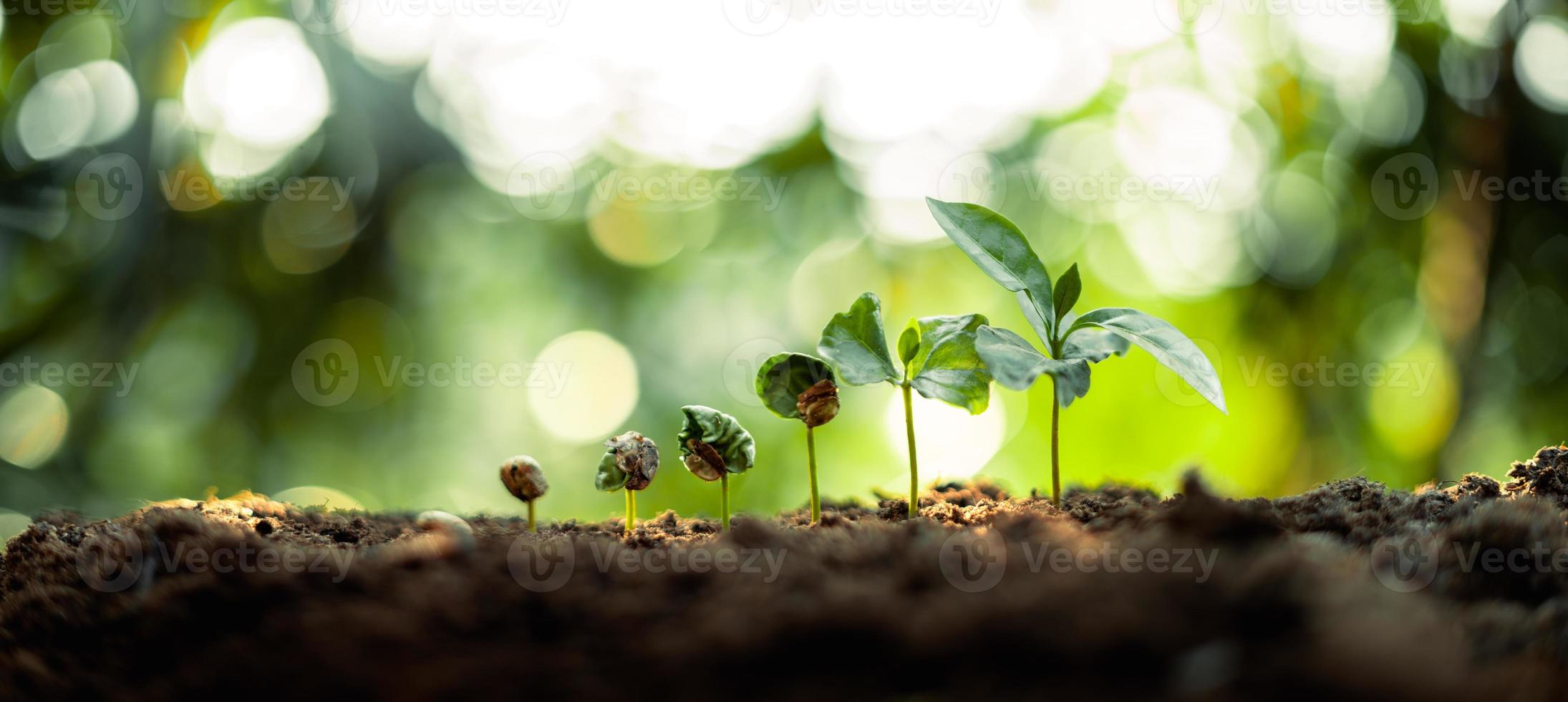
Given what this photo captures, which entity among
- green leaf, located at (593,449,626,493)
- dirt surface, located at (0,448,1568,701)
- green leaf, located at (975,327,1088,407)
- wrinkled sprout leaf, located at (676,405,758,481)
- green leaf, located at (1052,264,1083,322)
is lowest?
dirt surface, located at (0,448,1568,701)

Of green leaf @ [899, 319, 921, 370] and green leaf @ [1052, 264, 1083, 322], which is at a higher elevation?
green leaf @ [1052, 264, 1083, 322]

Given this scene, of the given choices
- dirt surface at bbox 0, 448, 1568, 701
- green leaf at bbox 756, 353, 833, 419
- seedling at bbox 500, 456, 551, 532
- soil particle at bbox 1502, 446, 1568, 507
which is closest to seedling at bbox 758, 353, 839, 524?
green leaf at bbox 756, 353, 833, 419

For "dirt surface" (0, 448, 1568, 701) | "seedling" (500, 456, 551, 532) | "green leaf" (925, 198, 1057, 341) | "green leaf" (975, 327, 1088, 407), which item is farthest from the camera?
"seedling" (500, 456, 551, 532)

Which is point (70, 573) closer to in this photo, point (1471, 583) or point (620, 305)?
point (1471, 583)

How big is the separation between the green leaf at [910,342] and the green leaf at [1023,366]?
0.29 feet

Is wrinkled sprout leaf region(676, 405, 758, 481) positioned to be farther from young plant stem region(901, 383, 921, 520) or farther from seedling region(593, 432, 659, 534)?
young plant stem region(901, 383, 921, 520)

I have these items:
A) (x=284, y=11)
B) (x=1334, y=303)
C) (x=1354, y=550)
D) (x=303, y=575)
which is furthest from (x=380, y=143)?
(x=1334, y=303)

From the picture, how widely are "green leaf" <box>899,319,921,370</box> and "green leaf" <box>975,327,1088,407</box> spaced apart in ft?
0.29

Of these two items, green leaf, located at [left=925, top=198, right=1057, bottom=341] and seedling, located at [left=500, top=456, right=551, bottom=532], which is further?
seedling, located at [left=500, top=456, right=551, bottom=532]

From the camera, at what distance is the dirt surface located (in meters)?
0.38

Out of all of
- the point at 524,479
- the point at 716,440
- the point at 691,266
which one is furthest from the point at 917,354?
the point at 691,266

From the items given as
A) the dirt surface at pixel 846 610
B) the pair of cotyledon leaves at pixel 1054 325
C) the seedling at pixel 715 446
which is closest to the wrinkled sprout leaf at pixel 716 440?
the seedling at pixel 715 446

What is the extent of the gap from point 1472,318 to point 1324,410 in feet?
1.98

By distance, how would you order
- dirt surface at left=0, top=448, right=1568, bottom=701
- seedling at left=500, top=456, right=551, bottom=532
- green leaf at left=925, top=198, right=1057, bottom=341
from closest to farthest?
dirt surface at left=0, top=448, right=1568, bottom=701 < green leaf at left=925, top=198, right=1057, bottom=341 < seedling at left=500, top=456, right=551, bottom=532
